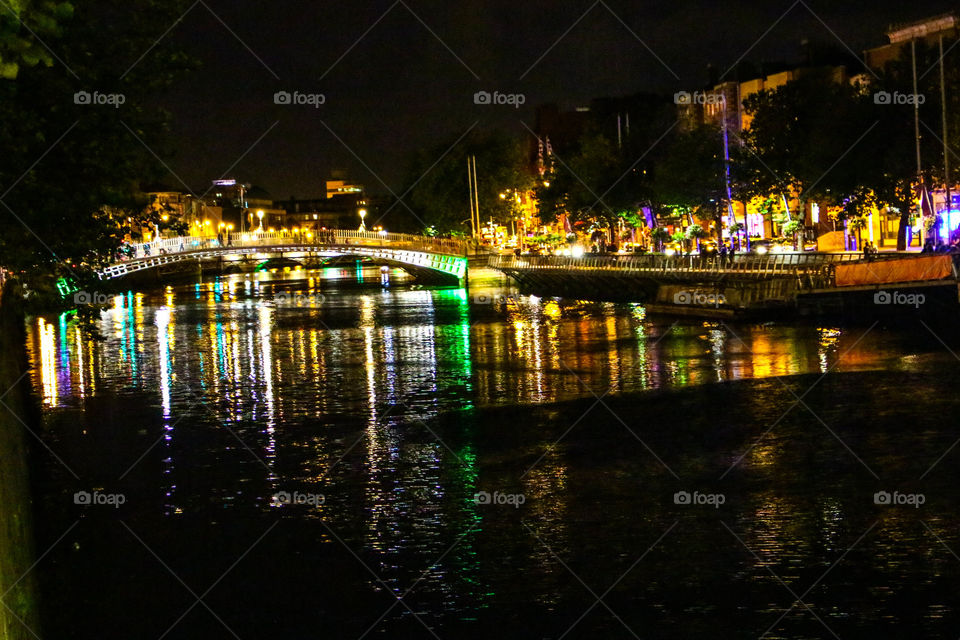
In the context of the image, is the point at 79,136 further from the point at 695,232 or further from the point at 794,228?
the point at 695,232

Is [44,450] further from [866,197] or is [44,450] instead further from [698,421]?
[866,197]

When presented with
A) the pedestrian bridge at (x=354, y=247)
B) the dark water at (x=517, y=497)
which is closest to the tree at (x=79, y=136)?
the dark water at (x=517, y=497)

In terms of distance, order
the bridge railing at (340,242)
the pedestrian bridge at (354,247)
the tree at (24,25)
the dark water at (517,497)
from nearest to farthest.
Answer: the tree at (24,25) → the dark water at (517,497) → the pedestrian bridge at (354,247) → the bridge railing at (340,242)

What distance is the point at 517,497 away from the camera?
54.2 ft

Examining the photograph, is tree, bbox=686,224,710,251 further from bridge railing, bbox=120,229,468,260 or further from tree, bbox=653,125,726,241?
bridge railing, bbox=120,229,468,260

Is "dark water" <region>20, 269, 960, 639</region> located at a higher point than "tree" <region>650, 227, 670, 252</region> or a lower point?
lower

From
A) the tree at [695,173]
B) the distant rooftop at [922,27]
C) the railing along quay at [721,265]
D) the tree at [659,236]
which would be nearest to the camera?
the railing along quay at [721,265]

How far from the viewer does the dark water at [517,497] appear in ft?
39.1

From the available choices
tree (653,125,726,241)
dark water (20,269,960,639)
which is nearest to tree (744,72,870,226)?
tree (653,125,726,241)

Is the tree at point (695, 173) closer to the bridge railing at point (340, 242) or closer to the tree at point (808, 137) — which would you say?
the tree at point (808, 137)

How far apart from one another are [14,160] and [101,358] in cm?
2850

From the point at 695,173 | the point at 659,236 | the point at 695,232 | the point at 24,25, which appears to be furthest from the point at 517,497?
the point at 659,236

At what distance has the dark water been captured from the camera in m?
11.9

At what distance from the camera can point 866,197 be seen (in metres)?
51.6
